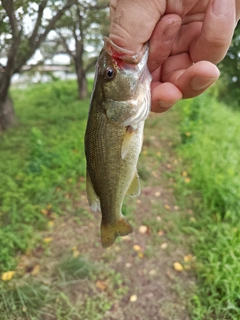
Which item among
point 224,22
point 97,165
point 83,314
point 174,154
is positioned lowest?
point 174,154

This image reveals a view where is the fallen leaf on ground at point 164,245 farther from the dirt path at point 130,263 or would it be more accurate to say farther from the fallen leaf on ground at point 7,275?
the fallen leaf on ground at point 7,275

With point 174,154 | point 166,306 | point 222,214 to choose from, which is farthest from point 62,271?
point 174,154

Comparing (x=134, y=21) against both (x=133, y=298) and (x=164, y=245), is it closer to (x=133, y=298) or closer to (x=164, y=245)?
A: (x=133, y=298)

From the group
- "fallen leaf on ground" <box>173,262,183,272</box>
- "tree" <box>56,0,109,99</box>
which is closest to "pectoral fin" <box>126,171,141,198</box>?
"fallen leaf on ground" <box>173,262,183,272</box>

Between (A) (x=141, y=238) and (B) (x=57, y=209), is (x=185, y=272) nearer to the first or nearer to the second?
(A) (x=141, y=238)

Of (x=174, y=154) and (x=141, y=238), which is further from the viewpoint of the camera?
(x=174, y=154)

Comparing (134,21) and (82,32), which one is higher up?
(134,21)

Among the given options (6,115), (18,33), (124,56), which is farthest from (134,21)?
(6,115)

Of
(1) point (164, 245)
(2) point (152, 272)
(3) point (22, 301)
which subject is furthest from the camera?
(1) point (164, 245)
